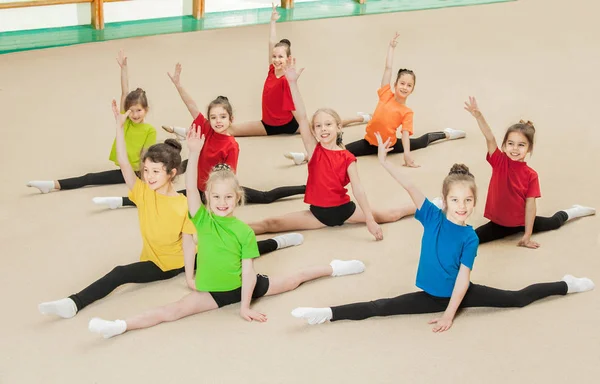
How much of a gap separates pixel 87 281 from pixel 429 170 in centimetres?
234

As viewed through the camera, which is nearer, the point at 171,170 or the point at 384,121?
the point at 171,170

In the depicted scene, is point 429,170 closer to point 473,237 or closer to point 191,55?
point 473,237

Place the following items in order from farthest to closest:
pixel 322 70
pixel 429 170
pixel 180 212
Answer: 1. pixel 322 70
2. pixel 429 170
3. pixel 180 212

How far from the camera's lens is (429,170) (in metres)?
5.03

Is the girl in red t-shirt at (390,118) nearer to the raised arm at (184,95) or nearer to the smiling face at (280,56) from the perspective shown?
the smiling face at (280,56)

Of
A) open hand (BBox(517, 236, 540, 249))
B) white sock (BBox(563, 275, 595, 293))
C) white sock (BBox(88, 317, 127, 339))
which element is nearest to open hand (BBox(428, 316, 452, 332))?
white sock (BBox(563, 275, 595, 293))

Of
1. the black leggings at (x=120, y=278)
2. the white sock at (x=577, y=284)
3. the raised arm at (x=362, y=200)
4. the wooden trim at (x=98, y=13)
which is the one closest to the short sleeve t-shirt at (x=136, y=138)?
the black leggings at (x=120, y=278)

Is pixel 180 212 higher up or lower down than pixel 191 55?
lower down

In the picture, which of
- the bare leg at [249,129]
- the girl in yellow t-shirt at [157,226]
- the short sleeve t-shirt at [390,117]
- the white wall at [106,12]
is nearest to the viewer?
the girl in yellow t-shirt at [157,226]

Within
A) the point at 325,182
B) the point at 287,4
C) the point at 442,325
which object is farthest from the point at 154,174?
the point at 287,4

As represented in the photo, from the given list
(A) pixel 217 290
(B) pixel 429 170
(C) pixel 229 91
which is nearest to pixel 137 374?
(A) pixel 217 290

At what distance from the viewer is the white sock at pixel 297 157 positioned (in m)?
4.98

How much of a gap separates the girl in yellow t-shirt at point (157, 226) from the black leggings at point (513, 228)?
60.6 inches

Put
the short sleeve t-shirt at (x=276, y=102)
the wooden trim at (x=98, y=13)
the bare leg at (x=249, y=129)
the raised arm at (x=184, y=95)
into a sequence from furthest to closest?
the wooden trim at (x=98, y=13), the bare leg at (x=249, y=129), the short sleeve t-shirt at (x=276, y=102), the raised arm at (x=184, y=95)
